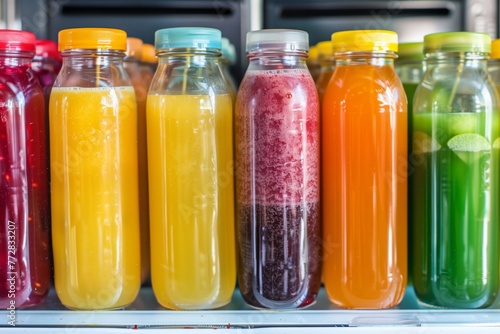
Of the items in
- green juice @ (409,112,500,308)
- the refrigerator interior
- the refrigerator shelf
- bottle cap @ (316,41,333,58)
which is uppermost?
the refrigerator interior

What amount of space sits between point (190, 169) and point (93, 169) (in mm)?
150

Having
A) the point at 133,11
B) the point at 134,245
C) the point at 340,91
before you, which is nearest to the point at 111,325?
the point at 134,245

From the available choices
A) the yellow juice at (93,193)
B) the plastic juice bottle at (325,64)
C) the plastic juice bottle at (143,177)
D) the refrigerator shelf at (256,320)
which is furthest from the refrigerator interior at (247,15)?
the refrigerator shelf at (256,320)

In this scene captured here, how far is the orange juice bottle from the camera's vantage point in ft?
3.15

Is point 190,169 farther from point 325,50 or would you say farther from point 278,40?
point 325,50

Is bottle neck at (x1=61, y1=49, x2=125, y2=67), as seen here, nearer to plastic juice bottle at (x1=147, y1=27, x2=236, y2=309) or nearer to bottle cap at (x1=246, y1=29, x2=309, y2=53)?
plastic juice bottle at (x1=147, y1=27, x2=236, y2=309)

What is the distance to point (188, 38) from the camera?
3.11 ft

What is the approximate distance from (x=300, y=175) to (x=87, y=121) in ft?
1.11

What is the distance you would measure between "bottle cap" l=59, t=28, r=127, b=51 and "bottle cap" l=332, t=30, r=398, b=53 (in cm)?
35

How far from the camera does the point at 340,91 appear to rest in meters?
0.97

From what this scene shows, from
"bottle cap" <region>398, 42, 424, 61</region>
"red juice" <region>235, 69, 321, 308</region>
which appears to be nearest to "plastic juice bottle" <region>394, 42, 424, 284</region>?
"bottle cap" <region>398, 42, 424, 61</region>

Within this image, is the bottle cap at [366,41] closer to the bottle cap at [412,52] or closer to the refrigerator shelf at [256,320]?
the bottle cap at [412,52]

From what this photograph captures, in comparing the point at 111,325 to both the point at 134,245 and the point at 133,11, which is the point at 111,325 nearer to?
the point at 134,245

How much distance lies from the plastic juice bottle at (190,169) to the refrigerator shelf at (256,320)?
48 millimetres
